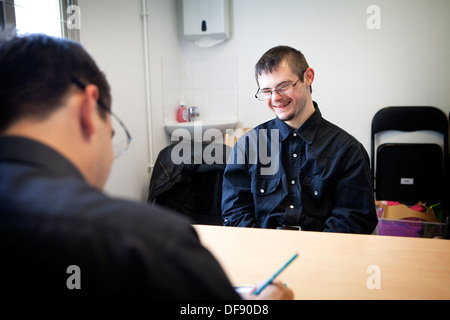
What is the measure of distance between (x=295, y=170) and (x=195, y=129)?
1.42 meters

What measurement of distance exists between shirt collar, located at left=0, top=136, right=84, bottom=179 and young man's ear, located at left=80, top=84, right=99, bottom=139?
0.24ft

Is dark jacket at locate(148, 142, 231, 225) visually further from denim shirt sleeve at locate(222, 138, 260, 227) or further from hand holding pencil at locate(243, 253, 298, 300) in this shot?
hand holding pencil at locate(243, 253, 298, 300)

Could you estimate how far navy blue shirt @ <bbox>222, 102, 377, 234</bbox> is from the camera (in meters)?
1.43

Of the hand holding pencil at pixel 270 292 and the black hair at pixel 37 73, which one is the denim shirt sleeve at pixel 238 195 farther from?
the black hair at pixel 37 73

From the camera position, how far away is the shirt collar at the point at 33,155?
0.44 meters

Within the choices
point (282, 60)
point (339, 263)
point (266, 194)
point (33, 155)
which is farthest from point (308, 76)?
point (33, 155)

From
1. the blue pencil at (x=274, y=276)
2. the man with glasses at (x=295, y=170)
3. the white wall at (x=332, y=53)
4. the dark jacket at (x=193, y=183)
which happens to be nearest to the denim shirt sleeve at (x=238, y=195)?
the man with glasses at (x=295, y=170)

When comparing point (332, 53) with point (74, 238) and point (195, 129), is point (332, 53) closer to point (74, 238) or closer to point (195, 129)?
point (195, 129)

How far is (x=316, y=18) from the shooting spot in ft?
9.47

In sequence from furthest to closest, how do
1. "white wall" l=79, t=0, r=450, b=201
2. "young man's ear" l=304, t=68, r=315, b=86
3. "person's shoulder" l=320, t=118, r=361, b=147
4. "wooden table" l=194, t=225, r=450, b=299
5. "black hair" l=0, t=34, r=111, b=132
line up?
1. "white wall" l=79, t=0, r=450, b=201
2. "young man's ear" l=304, t=68, r=315, b=86
3. "person's shoulder" l=320, t=118, r=361, b=147
4. "wooden table" l=194, t=225, r=450, b=299
5. "black hair" l=0, t=34, r=111, b=132

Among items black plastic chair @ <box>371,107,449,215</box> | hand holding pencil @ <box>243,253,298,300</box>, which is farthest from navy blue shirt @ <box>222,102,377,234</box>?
black plastic chair @ <box>371,107,449,215</box>

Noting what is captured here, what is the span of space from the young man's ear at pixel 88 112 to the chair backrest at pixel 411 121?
2.63m

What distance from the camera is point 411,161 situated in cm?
272
